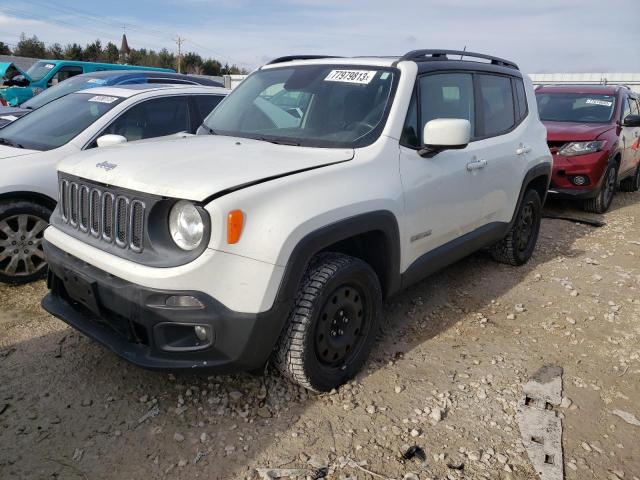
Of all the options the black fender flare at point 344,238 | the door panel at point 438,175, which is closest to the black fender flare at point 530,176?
the door panel at point 438,175

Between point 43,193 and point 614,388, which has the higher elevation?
point 43,193

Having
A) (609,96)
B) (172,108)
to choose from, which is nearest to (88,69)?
(172,108)

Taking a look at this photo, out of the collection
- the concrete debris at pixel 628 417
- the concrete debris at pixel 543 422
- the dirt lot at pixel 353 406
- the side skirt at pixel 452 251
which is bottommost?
the dirt lot at pixel 353 406

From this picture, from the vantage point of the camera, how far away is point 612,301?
4.44m

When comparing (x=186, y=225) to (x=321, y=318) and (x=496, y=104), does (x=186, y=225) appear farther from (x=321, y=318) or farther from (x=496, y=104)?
(x=496, y=104)

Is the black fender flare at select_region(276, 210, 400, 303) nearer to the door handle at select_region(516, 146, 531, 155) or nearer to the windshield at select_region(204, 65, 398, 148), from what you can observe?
the windshield at select_region(204, 65, 398, 148)

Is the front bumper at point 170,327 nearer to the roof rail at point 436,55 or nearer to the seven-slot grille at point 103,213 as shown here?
the seven-slot grille at point 103,213

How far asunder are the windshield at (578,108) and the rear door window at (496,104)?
3980 millimetres

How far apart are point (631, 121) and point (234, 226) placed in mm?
7446

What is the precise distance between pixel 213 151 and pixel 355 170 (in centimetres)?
77

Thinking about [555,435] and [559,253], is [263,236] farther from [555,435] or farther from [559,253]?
[559,253]

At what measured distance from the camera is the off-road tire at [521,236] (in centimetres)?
493

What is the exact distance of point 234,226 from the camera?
2.27 metres

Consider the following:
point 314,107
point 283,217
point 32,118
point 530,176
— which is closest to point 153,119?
point 32,118
